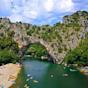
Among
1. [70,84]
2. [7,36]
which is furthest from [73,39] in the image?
[70,84]

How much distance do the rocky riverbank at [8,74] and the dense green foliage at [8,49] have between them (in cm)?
567

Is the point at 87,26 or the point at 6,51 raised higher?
the point at 87,26

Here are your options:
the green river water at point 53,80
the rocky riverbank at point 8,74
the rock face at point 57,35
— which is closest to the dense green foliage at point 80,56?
the green river water at point 53,80

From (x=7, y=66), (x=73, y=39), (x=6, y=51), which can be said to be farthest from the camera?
(x=73, y=39)

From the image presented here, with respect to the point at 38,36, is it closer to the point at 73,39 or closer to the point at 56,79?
the point at 73,39

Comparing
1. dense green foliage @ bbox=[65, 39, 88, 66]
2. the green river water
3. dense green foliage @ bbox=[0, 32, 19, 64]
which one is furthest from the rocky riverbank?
dense green foliage @ bbox=[65, 39, 88, 66]

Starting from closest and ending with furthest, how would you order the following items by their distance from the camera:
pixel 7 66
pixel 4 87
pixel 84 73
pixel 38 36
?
pixel 4 87, pixel 84 73, pixel 7 66, pixel 38 36

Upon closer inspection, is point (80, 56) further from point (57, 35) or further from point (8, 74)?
point (57, 35)

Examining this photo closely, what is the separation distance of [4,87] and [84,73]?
41.3m

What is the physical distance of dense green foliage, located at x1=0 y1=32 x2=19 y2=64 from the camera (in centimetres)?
15588

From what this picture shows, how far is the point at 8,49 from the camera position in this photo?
169250 mm

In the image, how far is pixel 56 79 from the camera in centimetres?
11750

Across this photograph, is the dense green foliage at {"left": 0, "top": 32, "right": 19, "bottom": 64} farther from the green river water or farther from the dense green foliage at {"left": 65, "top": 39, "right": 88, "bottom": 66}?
the dense green foliage at {"left": 65, "top": 39, "right": 88, "bottom": 66}

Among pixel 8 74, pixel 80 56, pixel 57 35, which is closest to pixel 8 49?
pixel 57 35
